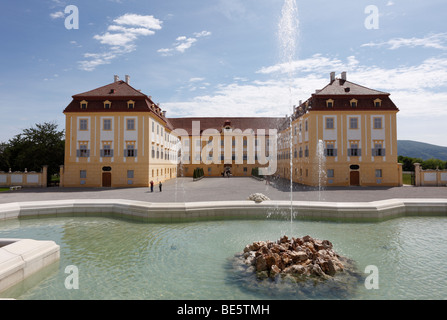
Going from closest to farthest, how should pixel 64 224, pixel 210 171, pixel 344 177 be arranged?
pixel 64 224, pixel 344 177, pixel 210 171

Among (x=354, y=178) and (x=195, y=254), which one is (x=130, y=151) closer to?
(x=195, y=254)

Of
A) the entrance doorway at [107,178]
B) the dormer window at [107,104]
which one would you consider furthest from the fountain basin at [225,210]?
the dormer window at [107,104]

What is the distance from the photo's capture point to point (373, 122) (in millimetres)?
31656

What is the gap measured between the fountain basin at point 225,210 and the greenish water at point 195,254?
0.67 m

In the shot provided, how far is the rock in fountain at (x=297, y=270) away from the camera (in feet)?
Result: 21.4

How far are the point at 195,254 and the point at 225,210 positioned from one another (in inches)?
204

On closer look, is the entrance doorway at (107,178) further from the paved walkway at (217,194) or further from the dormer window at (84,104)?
the dormer window at (84,104)

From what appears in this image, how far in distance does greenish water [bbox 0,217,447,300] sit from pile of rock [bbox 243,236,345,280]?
0.85 m

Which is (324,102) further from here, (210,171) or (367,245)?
(210,171)

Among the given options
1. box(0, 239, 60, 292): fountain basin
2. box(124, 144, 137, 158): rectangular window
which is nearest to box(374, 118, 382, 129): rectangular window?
box(124, 144, 137, 158): rectangular window

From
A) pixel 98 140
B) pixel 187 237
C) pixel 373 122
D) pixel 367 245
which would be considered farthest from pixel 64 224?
pixel 373 122

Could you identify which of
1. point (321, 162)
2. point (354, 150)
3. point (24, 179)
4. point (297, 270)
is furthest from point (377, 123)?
point (24, 179)

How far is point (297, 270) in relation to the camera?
716 centimetres

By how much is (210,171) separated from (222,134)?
30.5ft
